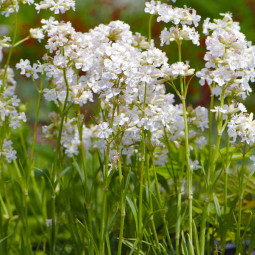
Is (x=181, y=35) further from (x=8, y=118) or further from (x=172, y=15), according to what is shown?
(x=8, y=118)

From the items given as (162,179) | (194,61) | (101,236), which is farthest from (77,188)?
(194,61)

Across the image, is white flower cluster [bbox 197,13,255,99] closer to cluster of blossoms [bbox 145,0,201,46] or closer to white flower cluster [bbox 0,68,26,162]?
cluster of blossoms [bbox 145,0,201,46]

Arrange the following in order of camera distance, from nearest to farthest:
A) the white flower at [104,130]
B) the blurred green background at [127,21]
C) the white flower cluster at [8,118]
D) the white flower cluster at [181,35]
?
the white flower at [104,130]
the white flower cluster at [181,35]
the white flower cluster at [8,118]
the blurred green background at [127,21]

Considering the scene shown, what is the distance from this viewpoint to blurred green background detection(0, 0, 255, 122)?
4555 mm

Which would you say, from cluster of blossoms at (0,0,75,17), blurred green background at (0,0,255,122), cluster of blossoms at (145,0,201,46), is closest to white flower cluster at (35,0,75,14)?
cluster of blossoms at (0,0,75,17)

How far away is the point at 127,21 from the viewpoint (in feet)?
15.5

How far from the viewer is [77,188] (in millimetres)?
2088

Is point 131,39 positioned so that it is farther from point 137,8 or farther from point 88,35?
point 137,8

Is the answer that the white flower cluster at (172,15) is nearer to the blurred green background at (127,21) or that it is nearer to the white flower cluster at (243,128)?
the white flower cluster at (243,128)

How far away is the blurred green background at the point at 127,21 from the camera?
455 centimetres

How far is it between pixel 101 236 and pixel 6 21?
4.06 m

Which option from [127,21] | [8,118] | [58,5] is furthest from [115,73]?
[127,21]

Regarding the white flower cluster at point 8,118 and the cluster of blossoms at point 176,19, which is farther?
the white flower cluster at point 8,118

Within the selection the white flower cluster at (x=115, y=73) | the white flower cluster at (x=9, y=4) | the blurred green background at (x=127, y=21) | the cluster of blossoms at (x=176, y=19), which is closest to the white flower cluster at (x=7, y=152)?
the white flower cluster at (x=115, y=73)
